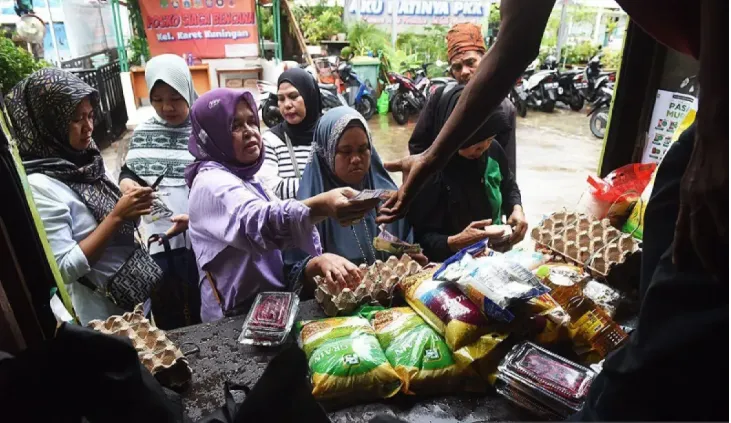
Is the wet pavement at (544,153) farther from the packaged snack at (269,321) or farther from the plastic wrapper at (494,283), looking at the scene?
the plastic wrapper at (494,283)

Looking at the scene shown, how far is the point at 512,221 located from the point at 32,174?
2.23 m

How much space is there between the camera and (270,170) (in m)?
2.67

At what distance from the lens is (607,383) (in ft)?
2.58

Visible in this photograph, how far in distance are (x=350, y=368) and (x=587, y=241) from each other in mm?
1042

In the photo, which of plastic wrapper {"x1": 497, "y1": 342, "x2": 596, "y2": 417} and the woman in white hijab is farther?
the woman in white hijab

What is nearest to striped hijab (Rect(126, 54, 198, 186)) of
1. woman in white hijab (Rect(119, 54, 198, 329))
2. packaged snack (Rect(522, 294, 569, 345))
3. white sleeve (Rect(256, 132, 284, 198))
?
woman in white hijab (Rect(119, 54, 198, 329))

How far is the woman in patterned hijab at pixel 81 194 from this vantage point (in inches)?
72.1

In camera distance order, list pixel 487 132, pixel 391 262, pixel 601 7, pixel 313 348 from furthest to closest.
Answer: pixel 601 7
pixel 487 132
pixel 391 262
pixel 313 348

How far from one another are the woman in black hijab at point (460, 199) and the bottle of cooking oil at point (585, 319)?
86 cm

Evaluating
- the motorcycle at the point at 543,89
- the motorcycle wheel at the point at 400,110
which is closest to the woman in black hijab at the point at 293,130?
the motorcycle wheel at the point at 400,110

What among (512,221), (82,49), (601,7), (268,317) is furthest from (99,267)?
(601,7)

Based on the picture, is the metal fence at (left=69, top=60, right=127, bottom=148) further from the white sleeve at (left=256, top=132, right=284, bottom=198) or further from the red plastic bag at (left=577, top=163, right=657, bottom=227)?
the red plastic bag at (left=577, top=163, right=657, bottom=227)

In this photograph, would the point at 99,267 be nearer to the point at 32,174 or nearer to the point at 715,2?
the point at 32,174

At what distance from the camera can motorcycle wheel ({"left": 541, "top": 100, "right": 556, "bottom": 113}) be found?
433 inches
